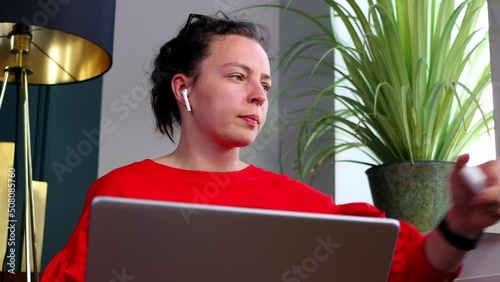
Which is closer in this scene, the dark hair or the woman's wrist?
the woman's wrist

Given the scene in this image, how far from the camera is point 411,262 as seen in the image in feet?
4.29

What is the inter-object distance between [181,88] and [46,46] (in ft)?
2.24

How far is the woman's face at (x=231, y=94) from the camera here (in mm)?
1611

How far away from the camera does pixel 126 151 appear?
271 cm

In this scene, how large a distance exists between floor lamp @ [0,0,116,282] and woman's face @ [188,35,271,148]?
47 cm

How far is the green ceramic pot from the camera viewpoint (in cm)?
205

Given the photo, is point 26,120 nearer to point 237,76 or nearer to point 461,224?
point 237,76

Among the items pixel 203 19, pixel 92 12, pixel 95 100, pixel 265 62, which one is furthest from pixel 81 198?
pixel 265 62

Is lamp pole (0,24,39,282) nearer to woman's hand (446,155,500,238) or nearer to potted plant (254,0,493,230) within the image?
potted plant (254,0,493,230)

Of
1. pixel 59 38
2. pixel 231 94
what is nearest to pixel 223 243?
pixel 231 94

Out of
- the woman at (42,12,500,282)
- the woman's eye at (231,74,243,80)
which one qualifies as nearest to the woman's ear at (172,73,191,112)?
the woman at (42,12,500,282)

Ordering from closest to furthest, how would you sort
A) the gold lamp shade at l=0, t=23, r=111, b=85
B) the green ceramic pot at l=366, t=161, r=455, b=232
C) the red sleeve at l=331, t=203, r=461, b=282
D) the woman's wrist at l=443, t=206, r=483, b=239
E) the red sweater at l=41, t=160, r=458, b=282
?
the woman's wrist at l=443, t=206, r=483, b=239, the red sleeve at l=331, t=203, r=461, b=282, the red sweater at l=41, t=160, r=458, b=282, the green ceramic pot at l=366, t=161, r=455, b=232, the gold lamp shade at l=0, t=23, r=111, b=85

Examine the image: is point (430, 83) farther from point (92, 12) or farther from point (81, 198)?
point (81, 198)

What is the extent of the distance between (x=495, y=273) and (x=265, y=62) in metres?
0.73
